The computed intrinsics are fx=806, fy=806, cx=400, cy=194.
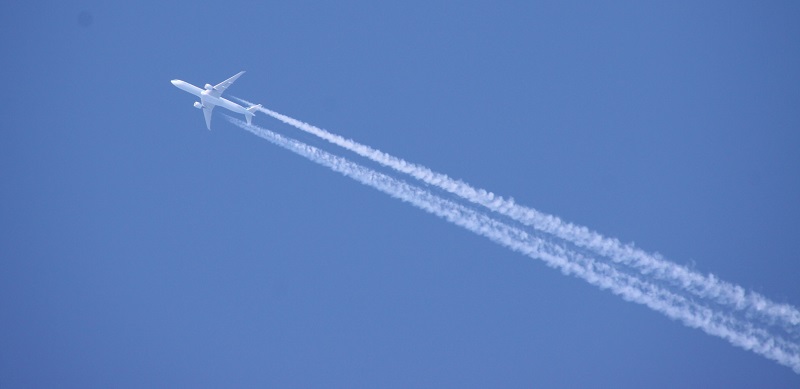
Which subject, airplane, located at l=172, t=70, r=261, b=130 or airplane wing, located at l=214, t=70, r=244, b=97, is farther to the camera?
airplane wing, located at l=214, t=70, r=244, b=97

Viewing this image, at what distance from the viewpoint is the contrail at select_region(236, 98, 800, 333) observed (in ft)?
129

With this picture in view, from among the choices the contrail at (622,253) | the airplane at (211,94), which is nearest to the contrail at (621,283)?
the contrail at (622,253)

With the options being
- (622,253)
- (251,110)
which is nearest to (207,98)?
(251,110)

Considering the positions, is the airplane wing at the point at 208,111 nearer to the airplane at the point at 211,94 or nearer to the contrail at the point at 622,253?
the airplane at the point at 211,94

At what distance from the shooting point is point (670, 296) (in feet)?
136

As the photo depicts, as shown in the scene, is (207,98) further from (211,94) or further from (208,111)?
(208,111)

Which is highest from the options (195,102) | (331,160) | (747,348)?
(195,102)

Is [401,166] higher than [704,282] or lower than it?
higher

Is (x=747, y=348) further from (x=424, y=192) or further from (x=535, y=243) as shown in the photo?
(x=424, y=192)

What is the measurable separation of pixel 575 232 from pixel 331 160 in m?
16.2

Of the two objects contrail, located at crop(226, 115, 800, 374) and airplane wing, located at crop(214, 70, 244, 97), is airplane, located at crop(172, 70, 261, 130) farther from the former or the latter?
contrail, located at crop(226, 115, 800, 374)

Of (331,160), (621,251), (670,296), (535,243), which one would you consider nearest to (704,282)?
(670,296)

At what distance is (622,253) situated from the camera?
141ft

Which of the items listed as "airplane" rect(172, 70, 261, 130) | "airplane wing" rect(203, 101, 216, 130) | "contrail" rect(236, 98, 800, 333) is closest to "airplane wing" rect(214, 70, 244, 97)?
"airplane" rect(172, 70, 261, 130)
